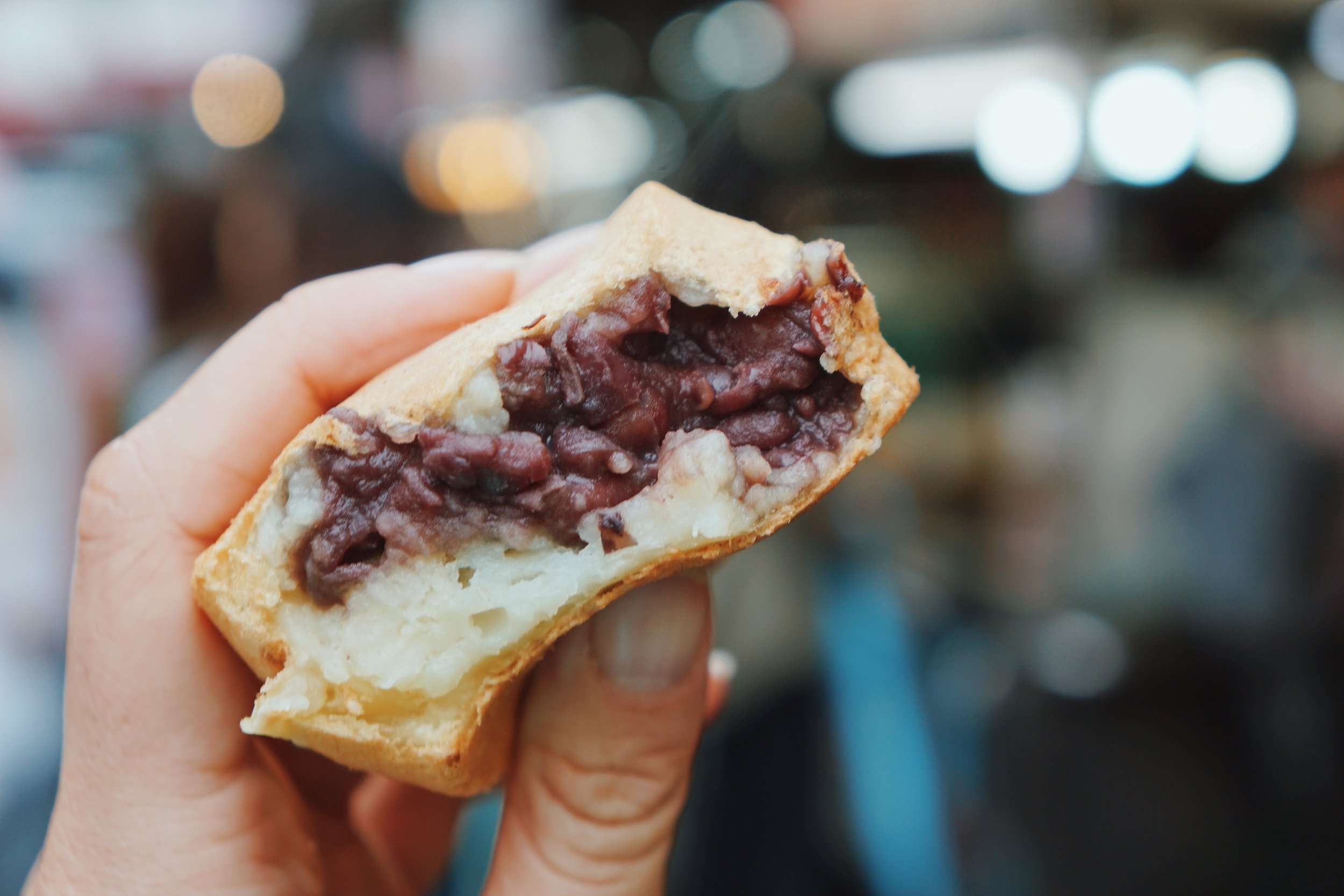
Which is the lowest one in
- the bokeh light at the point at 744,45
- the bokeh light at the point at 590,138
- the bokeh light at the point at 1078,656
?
the bokeh light at the point at 1078,656

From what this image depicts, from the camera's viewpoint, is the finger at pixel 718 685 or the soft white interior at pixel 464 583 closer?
the soft white interior at pixel 464 583

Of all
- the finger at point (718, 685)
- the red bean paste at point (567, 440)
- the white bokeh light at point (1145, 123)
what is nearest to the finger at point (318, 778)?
the red bean paste at point (567, 440)

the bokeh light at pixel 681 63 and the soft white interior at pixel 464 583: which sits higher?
the bokeh light at pixel 681 63

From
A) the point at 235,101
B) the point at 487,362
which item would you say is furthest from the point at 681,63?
the point at 487,362

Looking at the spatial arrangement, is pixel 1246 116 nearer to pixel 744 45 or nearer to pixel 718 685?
pixel 744 45

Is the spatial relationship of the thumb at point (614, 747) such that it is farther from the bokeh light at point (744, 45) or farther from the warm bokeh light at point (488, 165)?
the warm bokeh light at point (488, 165)

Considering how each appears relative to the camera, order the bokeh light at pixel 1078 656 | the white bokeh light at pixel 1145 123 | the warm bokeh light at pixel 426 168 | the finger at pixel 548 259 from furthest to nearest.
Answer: the warm bokeh light at pixel 426 168
the white bokeh light at pixel 1145 123
the bokeh light at pixel 1078 656
the finger at pixel 548 259

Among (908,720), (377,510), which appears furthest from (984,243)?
(377,510)

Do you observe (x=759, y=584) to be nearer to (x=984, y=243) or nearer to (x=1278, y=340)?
(x=984, y=243)
